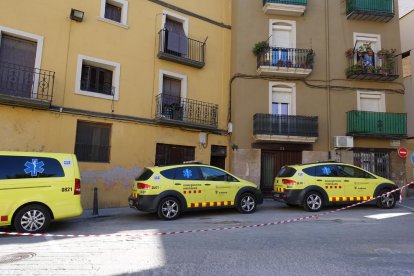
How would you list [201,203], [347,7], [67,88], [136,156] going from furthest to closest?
1. [347,7]
2. [136,156]
3. [67,88]
4. [201,203]

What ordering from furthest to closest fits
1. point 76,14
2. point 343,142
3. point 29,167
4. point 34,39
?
point 343,142, point 76,14, point 34,39, point 29,167

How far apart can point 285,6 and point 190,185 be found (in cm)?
1023

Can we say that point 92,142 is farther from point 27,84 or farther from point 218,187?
point 218,187

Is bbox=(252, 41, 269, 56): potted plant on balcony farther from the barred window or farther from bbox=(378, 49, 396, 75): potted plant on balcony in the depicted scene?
the barred window

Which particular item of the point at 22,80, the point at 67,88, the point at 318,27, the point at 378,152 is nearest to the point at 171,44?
the point at 67,88

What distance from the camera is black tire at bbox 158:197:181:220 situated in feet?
31.3

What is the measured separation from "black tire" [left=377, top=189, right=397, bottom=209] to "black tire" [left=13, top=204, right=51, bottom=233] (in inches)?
401

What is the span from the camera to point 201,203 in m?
10.1

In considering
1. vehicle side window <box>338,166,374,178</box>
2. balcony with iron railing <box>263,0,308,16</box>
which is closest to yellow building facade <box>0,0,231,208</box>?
balcony with iron railing <box>263,0,308,16</box>

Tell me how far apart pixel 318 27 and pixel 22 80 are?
1284 cm

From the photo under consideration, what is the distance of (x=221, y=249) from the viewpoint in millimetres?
6184

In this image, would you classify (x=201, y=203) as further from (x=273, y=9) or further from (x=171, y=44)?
(x=273, y=9)

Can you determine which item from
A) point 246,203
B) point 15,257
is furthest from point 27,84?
point 246,203

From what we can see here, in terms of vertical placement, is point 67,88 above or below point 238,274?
above
